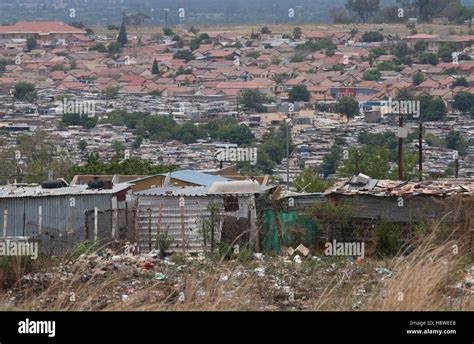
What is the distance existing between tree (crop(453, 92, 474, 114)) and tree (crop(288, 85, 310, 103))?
20.5 ft

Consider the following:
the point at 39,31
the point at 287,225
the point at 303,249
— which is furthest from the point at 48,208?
the point at 39,31

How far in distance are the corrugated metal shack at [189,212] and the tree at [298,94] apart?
126ft

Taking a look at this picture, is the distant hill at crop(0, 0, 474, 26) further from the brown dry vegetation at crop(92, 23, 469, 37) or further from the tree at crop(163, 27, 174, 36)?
the tree at crop(163, 27, 174, 36)

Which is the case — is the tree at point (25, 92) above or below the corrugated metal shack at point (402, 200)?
below

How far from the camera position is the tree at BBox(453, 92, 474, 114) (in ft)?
145

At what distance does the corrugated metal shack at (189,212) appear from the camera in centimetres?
884

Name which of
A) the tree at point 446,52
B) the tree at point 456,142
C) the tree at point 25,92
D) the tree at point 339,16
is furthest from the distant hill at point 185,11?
the tree at point 456,142

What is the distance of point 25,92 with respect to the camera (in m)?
49.6

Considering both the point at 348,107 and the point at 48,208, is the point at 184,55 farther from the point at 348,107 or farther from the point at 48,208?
the point at 48,208

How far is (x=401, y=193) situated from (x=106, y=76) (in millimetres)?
47763

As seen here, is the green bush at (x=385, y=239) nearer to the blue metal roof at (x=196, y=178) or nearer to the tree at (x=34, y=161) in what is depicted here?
the blue metal roof at (x=196, y=178)

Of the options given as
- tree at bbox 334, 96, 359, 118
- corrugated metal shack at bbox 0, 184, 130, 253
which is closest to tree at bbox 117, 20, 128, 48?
tree at bbox 334, 96, 359, 118

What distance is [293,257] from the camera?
787 cm
